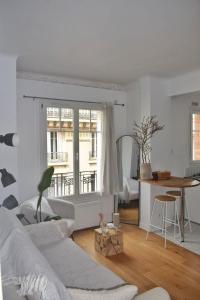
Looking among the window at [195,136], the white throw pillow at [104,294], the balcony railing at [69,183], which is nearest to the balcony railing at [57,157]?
the balcony railing at [69,183]

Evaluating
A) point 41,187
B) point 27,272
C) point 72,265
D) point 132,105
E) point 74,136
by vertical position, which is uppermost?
point 132,105

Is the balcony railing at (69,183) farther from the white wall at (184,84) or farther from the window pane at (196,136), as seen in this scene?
the window pane at (196,136)

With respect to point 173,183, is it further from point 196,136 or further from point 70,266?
point 196,136

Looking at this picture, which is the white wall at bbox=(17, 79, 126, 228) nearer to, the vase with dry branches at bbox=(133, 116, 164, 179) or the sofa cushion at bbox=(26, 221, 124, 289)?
the vase with dry branches at bbox=(133, 116, 164, 179)

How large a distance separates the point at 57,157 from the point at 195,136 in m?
2.80

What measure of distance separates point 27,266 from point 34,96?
111 inches

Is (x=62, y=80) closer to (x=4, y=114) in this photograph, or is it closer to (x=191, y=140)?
(x=4, y=114)

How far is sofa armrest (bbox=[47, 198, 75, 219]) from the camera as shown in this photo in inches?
132

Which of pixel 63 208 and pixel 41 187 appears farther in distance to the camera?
pixel 63 208

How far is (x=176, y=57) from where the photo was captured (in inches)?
118

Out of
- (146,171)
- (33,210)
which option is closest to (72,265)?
(33,210)

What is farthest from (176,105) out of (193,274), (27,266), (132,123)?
(27,266)

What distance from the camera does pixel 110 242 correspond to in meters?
3.16

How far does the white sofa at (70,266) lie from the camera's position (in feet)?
4.92
